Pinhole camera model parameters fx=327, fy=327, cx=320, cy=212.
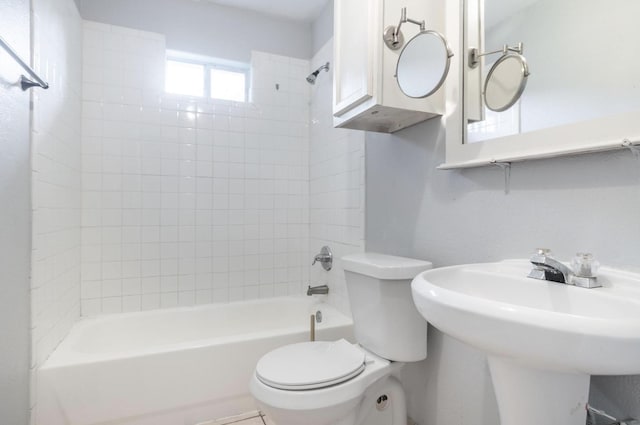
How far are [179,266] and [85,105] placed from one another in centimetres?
118

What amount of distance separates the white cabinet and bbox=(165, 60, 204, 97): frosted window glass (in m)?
1.34

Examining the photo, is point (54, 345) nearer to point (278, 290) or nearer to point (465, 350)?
point (278, 290)

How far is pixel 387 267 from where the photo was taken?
1291 millimetres

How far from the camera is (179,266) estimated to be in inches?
89.7

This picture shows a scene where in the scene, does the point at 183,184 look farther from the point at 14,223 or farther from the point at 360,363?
the point at 360,363

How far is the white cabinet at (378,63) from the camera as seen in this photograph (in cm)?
132

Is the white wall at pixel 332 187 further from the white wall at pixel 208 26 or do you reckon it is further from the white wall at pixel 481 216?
the white wall at pixel 208 26

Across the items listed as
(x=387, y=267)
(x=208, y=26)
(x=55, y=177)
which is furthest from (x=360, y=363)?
(x=208, y=26)

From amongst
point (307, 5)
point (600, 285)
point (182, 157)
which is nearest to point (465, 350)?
point (600, 285)

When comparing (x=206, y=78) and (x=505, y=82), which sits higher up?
(x=206, y=78)

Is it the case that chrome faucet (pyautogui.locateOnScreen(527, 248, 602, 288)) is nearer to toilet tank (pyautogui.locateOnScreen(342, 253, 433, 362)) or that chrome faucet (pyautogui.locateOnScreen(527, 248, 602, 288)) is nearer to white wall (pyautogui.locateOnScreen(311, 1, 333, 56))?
toilet tank (pyautogui.locateOnScreen(342, 253, 433, 362))

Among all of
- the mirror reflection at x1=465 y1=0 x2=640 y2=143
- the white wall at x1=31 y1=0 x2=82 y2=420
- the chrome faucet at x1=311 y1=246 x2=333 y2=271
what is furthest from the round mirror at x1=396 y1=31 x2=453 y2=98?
the white wall at x1=31 y1=0 x2=82 y2=420

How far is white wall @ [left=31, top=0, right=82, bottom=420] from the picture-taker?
1.38 m

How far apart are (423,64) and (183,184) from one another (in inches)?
68.7
